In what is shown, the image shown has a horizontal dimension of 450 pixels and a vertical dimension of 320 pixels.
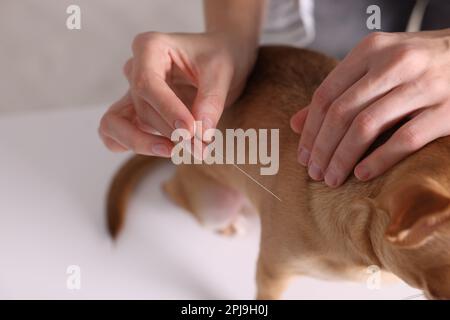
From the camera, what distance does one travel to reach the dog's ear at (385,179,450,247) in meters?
0.57

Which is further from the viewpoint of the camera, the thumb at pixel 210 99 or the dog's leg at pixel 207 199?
the dog's leg at pixel 207 199

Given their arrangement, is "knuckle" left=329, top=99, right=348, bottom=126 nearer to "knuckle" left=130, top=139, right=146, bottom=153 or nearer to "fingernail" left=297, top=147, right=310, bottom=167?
"fingernail" left=297, top=147, right=310, bottom=167

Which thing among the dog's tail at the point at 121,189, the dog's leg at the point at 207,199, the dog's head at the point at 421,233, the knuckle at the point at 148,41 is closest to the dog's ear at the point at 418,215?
the dog's head at the point at 421,233

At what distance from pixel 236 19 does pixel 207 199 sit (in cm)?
40

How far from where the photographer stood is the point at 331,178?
799mm

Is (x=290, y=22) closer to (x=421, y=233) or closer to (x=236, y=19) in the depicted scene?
(x=236, y=19)

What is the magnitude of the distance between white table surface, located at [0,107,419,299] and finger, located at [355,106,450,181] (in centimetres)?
45

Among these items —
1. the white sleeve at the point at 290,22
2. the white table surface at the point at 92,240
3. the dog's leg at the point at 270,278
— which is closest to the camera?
the dog's leg at the point at 270,278

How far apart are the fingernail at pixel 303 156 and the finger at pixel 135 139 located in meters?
0.19

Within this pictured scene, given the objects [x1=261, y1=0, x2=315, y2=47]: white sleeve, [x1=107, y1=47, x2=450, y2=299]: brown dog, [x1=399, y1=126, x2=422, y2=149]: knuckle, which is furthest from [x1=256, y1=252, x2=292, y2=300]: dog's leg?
[x1=261, y1=0, x2=315, y2=47]: white sleeve

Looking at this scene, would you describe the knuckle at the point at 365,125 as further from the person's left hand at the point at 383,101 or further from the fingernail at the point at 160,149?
the fingernail at the point at 160,149

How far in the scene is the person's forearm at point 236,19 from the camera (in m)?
0.99

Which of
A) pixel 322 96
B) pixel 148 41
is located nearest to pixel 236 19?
pixel 148 41

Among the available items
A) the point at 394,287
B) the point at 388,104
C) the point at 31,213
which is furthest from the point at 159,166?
the point at 388,104
